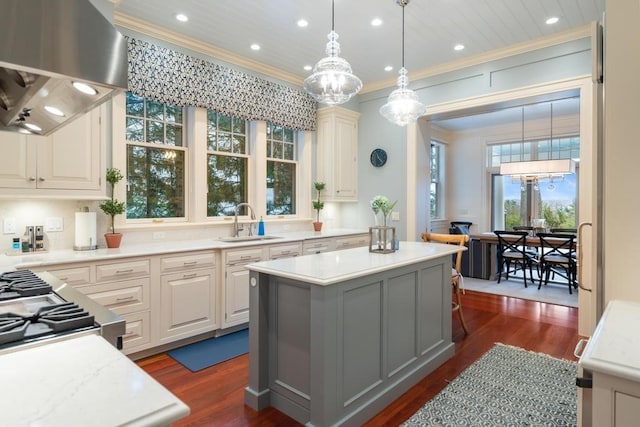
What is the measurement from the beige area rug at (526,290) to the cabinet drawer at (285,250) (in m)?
3.07

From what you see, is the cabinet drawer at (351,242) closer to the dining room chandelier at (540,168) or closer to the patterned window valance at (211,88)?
the patterned window valance at (211,88)

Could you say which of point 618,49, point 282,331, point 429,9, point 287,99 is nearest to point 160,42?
point 287,99

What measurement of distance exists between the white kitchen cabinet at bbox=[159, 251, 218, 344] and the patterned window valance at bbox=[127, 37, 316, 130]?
1.67 m

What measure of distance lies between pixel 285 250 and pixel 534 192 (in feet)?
21.0

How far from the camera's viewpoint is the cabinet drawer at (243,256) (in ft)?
11.7

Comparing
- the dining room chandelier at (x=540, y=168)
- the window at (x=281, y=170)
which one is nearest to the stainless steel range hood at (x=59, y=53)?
the window at (x=281, y=170)

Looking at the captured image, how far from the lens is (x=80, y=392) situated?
0.79 metres

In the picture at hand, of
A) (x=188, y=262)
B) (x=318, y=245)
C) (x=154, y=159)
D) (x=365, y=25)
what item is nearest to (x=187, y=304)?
(x=188, y=262)

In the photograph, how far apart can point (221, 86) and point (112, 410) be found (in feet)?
13.0

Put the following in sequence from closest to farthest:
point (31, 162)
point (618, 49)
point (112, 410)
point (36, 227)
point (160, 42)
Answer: point (112, 410), point (618, 49), point (31, 162), point (36, 227), point (160, 42)

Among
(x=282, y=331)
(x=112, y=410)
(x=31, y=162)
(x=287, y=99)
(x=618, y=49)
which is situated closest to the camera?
(x=112, y=410)

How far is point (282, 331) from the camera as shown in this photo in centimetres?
230

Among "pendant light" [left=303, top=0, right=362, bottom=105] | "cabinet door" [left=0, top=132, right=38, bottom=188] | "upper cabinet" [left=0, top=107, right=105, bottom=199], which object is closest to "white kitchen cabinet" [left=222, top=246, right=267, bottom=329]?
"upper cabinet" [left=0, top=107, right=105, bottom=199]

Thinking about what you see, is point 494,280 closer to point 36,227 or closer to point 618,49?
point 618,49
